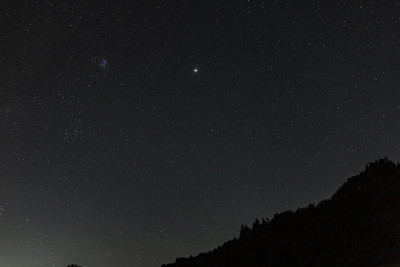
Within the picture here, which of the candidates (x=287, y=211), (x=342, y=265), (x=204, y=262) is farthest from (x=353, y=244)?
(x=204, y=262)

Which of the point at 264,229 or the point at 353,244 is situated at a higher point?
the point at 264,229

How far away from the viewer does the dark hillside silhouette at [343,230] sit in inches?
455

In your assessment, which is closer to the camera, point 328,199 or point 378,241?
point 378,241

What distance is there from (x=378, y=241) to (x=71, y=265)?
30062 millimetres

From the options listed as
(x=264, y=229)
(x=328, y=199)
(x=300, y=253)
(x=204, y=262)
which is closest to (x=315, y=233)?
(x=300, y=253)

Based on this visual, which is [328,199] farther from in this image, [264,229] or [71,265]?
[71,265]

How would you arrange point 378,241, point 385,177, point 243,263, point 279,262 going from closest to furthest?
point 378,241, point 385,177, point 279,262, point 243,263

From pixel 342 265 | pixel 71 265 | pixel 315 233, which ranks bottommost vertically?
pixel 342 265

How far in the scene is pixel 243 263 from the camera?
593 inches

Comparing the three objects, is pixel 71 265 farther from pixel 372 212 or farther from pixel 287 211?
pixel 372 212

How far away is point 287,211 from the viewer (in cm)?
→ 1555

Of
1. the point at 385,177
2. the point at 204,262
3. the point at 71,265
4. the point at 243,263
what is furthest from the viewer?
the point at 71,265

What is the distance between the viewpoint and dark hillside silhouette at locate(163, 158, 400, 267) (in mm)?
11562

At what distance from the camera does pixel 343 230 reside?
40.1 ft
